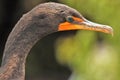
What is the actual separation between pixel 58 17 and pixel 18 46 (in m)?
0.19

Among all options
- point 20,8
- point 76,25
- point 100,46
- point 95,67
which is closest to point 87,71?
point 95,67

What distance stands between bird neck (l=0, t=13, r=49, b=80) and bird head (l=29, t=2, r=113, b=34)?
0.11ft

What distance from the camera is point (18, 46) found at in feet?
7.64

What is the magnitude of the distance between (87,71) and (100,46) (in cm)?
42

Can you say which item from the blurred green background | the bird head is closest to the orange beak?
the bird head

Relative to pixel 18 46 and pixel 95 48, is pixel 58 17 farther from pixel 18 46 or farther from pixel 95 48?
pixel 95 48

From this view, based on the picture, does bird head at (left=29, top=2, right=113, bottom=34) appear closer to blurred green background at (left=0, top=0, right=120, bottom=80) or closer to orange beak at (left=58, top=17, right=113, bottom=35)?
orange beak at (left=58, top=17, right=113, bottom=35)

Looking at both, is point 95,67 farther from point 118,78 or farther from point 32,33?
point 32,33

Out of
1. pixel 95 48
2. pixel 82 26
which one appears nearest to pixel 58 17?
pixel 82 26

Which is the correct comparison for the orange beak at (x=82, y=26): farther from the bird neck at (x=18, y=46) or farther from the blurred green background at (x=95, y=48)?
the blurred green background at (x=95, y=48)

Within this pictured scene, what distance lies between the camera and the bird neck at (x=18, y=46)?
2.32 meters

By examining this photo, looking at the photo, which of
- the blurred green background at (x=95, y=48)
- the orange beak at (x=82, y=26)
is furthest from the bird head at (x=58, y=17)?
the blurred green background at (x=95, y=48)

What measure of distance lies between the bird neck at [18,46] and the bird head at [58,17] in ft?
0.11

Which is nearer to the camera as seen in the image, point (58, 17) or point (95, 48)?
point (58, 17)
